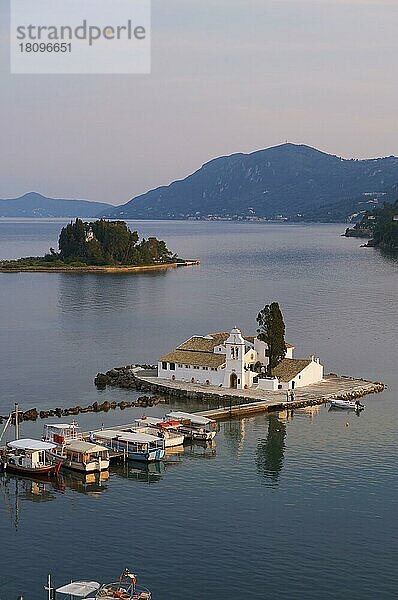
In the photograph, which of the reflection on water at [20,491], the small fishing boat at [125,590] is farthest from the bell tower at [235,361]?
the small fishing boat at [125,590]

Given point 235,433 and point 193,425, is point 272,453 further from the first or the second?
point 193,425

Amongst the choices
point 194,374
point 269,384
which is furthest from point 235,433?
point 194,374

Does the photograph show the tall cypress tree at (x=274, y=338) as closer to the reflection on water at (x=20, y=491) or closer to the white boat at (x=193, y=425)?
the white boat at (x=193, y=425)

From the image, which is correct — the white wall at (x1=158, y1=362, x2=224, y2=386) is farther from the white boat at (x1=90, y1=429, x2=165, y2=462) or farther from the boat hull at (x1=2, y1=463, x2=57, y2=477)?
the boat hull at (x1=2, y1=463, x2=57, y2=477)

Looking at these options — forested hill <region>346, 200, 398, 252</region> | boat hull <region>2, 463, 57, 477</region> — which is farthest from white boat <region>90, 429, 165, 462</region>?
forested hill <region>346, 200, 398, 252</region>

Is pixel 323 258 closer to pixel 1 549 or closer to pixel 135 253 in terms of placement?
pixel 135 253

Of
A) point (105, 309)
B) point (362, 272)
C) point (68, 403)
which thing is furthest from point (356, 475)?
point (362, 272)
